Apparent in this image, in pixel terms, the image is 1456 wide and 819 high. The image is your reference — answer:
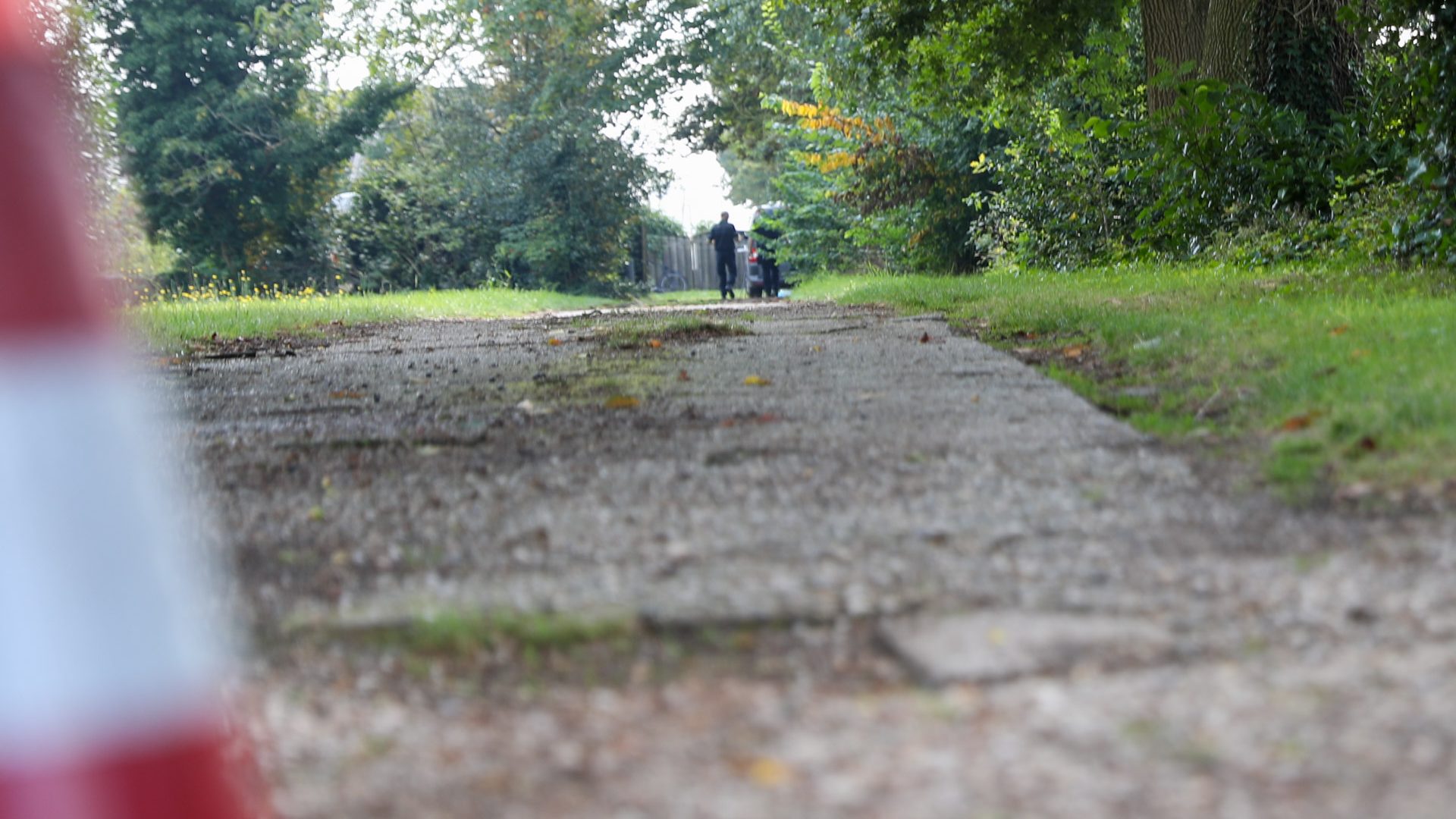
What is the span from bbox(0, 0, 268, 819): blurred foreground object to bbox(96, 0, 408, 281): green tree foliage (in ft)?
82.8

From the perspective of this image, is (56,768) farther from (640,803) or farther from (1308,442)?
(1308,442)

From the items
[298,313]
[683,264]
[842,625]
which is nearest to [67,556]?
[842,625]

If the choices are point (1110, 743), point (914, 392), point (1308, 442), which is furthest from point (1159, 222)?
point (1110, 743)

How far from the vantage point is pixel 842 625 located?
2205 mm

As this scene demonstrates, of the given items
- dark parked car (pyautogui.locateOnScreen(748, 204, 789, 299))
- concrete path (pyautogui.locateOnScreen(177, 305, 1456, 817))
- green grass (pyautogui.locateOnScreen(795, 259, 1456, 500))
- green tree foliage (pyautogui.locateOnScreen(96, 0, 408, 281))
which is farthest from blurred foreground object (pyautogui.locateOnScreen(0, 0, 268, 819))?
dark parked car (pyautogui.locateOnScreen(748, 204, 789, 299))

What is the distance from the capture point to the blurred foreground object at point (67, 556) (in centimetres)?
75

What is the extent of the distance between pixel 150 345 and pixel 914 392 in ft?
19.5

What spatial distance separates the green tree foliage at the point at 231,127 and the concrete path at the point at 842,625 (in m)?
22.5

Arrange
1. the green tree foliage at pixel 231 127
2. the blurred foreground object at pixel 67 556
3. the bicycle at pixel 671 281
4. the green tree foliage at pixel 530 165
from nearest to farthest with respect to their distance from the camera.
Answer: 1. the blurred foreground object at pixel 67 556
2. the green tree foliage at pixel 231 127
3. the green tree foliage at pixel 530 165
4. the bicycle at pixel 671 281

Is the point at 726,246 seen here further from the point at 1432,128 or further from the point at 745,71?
the point at 1432,128

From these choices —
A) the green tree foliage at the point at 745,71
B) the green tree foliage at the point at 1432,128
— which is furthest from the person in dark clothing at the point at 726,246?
the green tree foliage at the point at 1432,128

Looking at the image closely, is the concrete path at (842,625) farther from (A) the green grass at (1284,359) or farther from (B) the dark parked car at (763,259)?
(B) the dark parked car at (763,259)

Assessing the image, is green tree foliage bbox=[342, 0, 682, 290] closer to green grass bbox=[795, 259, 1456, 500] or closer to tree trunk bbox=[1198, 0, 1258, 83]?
tree trunk bbox=[1198, 0, 1258, 83]

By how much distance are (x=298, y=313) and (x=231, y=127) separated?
45.3ft
